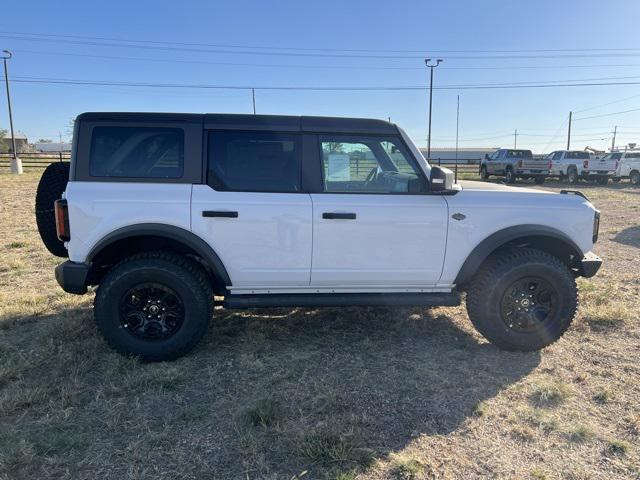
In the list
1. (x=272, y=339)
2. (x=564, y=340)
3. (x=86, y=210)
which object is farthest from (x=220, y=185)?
(x=564, y=340)

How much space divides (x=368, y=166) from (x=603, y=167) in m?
24.9

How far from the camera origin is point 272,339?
13.6 feet

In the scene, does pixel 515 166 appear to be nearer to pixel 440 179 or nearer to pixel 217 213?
pixel 440 179

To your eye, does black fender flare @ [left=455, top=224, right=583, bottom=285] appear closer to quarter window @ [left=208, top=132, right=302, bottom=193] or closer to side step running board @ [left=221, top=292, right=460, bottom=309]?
side step running board @ [left=221, top=292, right=460, bottom=309]

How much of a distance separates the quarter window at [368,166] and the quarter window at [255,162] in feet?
0.83

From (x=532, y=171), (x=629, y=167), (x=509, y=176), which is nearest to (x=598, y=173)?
(x=629, y=167)

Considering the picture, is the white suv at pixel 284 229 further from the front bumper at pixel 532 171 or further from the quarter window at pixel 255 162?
the front bumper at pixel 532 171

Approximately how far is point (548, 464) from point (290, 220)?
89.2 inches

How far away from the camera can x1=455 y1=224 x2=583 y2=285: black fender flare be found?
377 centimetres

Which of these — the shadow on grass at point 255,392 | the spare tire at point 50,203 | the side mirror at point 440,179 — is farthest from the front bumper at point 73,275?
the side mirror at point 440,179

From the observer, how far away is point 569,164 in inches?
982

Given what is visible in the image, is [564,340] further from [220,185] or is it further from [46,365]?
[46,365]

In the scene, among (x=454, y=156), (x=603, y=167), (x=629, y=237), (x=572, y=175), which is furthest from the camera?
(x=454, y=156)

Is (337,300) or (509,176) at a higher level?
(509,176)
